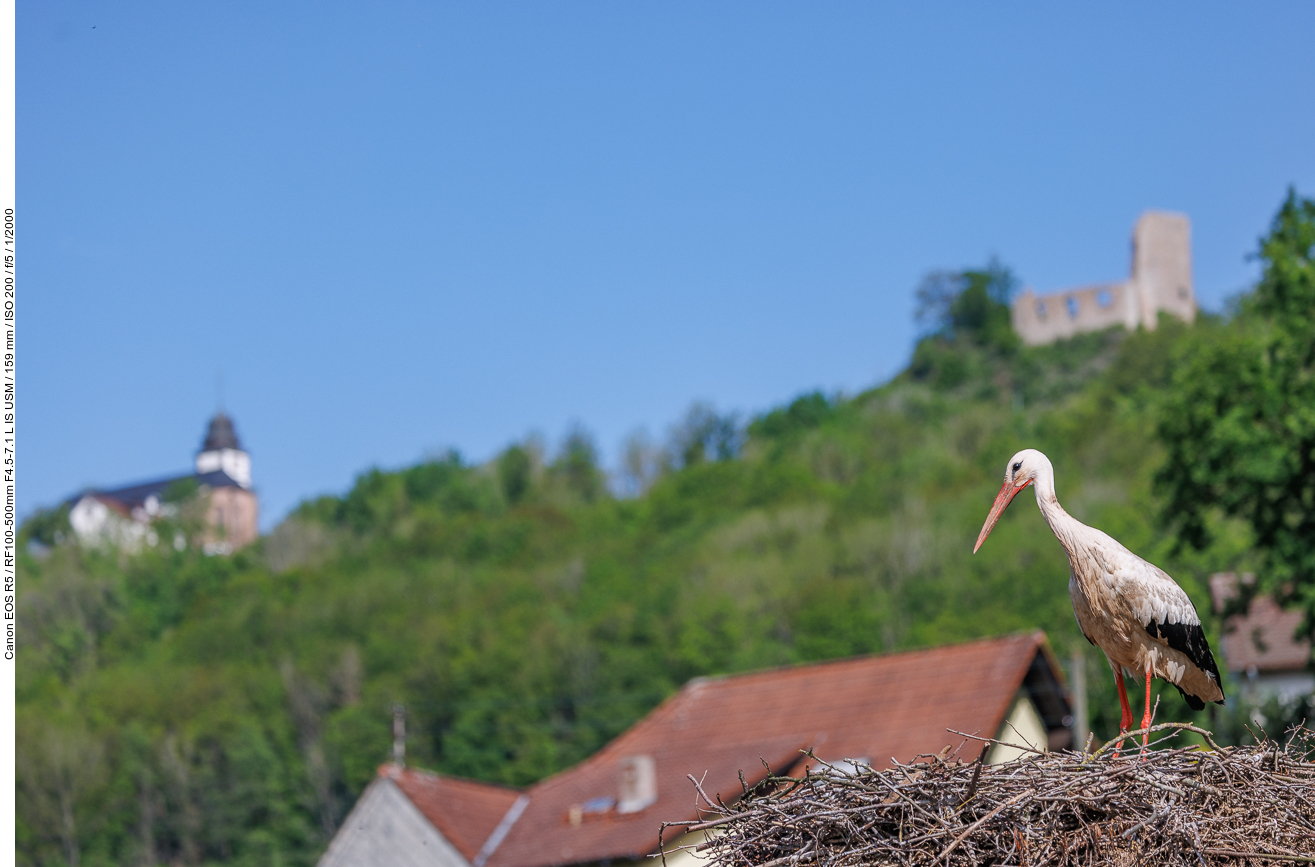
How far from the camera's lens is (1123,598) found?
6559 millimetres

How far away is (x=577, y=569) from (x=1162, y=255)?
6101 centimetres

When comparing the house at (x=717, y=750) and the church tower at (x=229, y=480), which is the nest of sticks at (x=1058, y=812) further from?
the church tower at (x=229, y=480)

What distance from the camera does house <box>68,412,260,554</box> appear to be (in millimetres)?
120750

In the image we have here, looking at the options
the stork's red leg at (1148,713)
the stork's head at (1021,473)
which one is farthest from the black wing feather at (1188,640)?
the stork's head at (1021,473)

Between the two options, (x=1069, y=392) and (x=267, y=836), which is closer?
(x=267, y=836)

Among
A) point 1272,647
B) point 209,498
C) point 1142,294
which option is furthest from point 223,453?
point 1272,647

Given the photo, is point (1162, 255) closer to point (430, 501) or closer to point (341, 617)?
point (430, 501)

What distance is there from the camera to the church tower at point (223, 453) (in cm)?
15200

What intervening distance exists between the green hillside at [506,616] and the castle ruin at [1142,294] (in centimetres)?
2028

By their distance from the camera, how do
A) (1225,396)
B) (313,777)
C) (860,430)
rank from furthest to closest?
(860,430), (313,777), (1225,396)

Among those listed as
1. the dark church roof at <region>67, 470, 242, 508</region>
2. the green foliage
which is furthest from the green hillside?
the dark church roof at <region>67, 470, 242, 508</region>

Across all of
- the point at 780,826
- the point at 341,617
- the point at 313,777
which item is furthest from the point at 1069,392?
the point at 780,826

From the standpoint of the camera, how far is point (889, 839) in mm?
6172

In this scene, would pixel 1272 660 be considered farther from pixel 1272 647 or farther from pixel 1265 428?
pixel 1265 428
